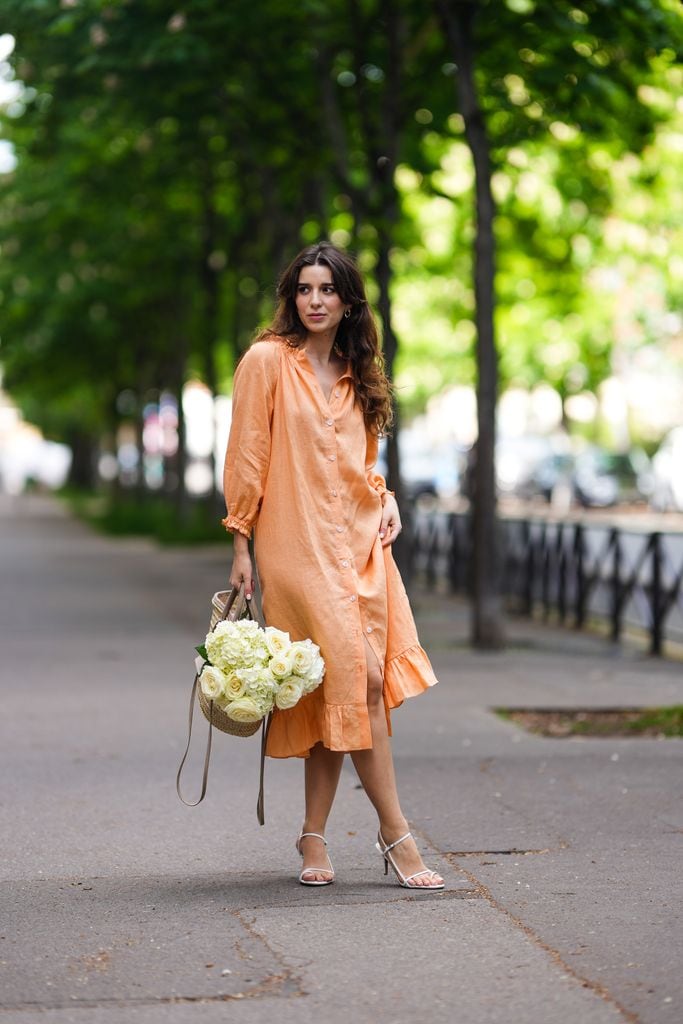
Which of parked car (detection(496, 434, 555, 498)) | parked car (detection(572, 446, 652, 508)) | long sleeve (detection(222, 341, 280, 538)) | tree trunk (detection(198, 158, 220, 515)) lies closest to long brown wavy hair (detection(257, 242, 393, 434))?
long sleeve (detection(222, 341, 280, 538))

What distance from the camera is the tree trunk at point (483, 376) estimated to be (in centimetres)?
1377

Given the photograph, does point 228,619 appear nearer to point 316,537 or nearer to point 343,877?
point 316,537

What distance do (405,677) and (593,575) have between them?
10693 mm

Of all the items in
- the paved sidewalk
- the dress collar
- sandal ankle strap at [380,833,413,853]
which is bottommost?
the paved sidewalk

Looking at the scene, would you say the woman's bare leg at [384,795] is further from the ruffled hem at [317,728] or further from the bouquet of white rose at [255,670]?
the bouquet of white rose at [255,670]

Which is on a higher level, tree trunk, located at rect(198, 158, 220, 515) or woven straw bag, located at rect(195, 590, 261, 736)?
tree trunk, located at rect(198, 158, 220, 515)

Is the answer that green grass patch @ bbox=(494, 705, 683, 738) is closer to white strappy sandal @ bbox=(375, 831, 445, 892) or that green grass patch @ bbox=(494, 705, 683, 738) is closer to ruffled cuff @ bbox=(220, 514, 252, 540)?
white strappy sandal @ bbox=(375, 831, 445, 892)

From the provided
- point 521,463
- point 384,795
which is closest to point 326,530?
point 384,795

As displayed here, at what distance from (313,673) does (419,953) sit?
95 cm

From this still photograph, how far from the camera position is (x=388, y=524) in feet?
19.4

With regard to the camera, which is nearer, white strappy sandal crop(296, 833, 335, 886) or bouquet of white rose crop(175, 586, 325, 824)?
bouquet of white rose crop(175, 586, 325, 824)

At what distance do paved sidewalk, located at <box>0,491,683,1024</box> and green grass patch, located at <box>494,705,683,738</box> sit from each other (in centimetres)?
24

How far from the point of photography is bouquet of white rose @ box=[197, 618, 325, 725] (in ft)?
18.3

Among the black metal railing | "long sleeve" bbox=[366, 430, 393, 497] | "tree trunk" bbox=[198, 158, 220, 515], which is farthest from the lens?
"tree trunk" bbox=[198, 158, 220, 515]
